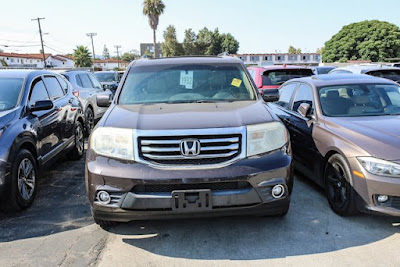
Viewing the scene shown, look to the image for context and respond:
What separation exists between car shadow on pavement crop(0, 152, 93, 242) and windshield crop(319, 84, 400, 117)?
344 centimetres

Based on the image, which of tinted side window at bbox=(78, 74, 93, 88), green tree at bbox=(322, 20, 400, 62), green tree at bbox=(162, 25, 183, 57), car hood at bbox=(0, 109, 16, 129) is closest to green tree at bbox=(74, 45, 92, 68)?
green tree at bbox=(162, 25, 183, 57)

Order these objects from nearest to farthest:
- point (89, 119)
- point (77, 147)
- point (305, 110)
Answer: point (305, 110) → point (77, 147) → point (89, 119)

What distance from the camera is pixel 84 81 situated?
950 centimetres

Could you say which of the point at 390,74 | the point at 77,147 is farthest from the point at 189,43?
the point at 77,147

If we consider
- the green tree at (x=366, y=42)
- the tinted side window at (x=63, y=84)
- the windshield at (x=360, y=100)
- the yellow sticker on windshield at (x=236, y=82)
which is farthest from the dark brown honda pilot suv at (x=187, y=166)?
the green tree at (x=366, y=42)

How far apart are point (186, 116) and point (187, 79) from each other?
1102 mm

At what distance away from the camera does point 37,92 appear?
5.04 meters

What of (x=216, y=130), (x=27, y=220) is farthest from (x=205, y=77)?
(x=27, y=220)

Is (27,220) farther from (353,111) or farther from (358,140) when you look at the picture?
(353,111)

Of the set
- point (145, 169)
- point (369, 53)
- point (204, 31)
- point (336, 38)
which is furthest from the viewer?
point (204, 31)

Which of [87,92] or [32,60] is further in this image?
[32,60]

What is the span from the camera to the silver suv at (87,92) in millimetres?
8672

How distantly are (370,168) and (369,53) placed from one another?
55054mm

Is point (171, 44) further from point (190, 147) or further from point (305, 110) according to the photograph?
point (190, 147)
